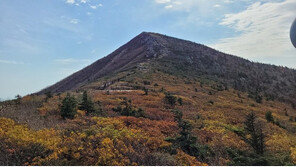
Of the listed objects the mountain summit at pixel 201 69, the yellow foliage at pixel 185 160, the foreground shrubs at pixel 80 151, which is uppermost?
the mountain summit at pixel 201 69

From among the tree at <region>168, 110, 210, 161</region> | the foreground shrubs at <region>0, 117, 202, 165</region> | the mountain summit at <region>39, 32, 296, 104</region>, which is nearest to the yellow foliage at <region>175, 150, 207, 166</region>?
the foreground shrubs at <region>0, 117, 202, 165</region>

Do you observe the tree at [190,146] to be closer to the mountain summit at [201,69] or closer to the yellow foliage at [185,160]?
the yellow foliage at [185,160]

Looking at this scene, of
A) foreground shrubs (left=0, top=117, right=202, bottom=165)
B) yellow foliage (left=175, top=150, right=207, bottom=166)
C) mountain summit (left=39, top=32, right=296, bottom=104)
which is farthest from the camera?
mountain summit (left=39, top=32, right=296, bottom=104)

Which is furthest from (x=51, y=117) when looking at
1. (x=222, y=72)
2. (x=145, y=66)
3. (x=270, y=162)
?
(x=222, y=72)

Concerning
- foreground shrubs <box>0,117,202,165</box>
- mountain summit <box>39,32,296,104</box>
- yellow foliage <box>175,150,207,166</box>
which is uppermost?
mountain summit <box>39,32,296,104</box>

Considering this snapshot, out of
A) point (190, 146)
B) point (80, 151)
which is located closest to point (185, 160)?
point (190, 146)

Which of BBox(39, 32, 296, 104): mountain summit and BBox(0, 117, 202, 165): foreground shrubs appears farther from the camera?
BBox(39, 32, 296, 104): mountain summit

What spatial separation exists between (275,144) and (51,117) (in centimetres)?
1159

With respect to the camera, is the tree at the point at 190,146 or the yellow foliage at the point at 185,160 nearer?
the yellow foliage at the point at 185,160

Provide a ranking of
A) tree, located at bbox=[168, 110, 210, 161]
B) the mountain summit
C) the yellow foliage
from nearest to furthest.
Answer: the yellow foliage, tree, located at bbox=[168, 110, 210, 161], the mountain summit

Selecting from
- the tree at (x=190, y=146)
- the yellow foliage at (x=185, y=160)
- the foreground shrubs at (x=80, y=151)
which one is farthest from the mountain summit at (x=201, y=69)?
the yellow foliage at (x=185, y=160)

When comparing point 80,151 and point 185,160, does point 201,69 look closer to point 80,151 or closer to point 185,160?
point 185,160

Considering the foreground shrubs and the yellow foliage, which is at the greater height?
the foreground shrubs

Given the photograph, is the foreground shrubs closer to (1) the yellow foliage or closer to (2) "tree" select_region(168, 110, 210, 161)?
(1) the yellow foliage
